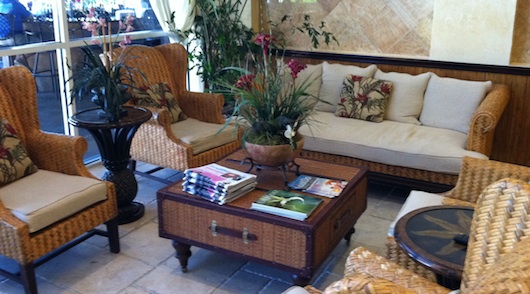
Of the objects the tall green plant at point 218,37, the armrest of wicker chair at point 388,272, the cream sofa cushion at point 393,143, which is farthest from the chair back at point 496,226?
the tall green plant at point 218,37

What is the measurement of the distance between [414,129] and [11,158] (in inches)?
110

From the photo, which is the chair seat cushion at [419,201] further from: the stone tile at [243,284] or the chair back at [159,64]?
the chair back at [159,64]

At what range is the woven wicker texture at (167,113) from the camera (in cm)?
365

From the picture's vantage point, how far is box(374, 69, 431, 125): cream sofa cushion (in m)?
4.23

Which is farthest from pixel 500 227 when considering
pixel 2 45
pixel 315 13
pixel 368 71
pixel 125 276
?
pixel 315 13

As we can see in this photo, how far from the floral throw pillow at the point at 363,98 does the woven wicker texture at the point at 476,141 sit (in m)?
0.57

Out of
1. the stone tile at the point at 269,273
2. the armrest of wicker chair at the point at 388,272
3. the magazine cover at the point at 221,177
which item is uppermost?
the magazine cover at the point at 221,177

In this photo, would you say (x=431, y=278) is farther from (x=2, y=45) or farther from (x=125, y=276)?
(x=2, y=45)

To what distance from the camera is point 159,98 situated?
401cm

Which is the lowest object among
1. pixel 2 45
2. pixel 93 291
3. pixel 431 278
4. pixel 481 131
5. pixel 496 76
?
pixel 93 291

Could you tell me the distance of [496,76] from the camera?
166 inches

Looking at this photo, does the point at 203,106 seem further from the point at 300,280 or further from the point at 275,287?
the point at 300,280

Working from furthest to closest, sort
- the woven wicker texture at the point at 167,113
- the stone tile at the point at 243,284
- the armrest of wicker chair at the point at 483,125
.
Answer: the woven wicker texture at the point at 167,113 → the armrest of wicker chair at the point at 483,125 → the stone tile at the point at 243,284

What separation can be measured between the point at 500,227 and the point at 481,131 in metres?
2.38
